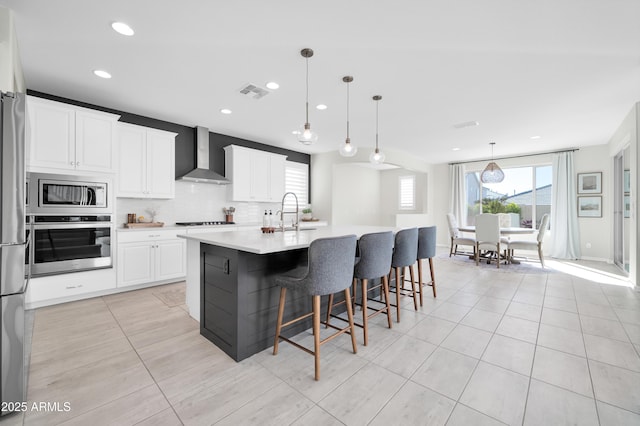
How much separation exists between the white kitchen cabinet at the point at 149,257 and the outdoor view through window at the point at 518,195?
7.64 meters

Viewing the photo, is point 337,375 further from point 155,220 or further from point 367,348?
point 155,220

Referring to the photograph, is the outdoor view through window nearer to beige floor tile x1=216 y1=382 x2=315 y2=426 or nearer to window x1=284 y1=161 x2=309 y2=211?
window x1=284 y1=161 x2=309 y2=211

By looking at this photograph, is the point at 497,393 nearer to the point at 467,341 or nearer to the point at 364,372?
the point at 467,341

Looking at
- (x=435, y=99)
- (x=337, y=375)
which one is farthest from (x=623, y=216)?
(x=337, y=375)

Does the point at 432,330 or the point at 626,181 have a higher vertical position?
the point at 626,181

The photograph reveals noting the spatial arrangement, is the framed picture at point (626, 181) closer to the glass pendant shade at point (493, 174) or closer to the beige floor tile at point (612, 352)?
the glass pendant shade at point (493, 174)

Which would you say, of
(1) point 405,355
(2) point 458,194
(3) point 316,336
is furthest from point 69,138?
(2) point 458,194

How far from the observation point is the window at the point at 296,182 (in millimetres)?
6594

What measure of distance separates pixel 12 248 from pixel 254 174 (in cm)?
415

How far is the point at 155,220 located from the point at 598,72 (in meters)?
6.03

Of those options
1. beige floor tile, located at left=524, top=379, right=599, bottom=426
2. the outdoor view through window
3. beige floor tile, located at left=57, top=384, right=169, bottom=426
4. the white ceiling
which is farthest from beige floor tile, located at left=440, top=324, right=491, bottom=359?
the outdoor view through window

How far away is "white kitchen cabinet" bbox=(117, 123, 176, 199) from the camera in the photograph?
12.9 ft

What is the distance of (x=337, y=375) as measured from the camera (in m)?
1.94

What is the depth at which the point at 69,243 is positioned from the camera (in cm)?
337
